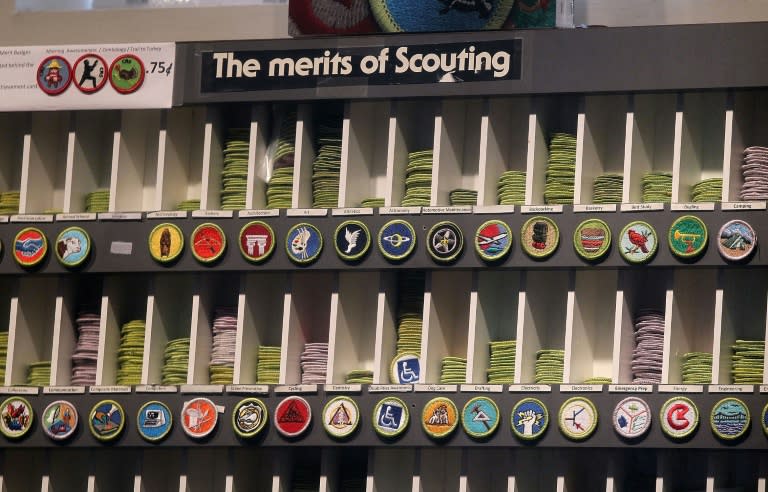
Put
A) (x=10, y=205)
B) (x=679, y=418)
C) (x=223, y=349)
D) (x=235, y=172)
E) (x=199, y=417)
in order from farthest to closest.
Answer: (x=10, y=205), (x=235, y=172), (x=223, y=349), (x=199, y=417), (x=679, y=418)

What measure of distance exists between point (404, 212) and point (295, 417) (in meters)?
2.10

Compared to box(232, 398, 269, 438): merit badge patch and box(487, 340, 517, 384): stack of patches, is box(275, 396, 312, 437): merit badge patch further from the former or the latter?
box(487, 340, 517, 384): stack of patches

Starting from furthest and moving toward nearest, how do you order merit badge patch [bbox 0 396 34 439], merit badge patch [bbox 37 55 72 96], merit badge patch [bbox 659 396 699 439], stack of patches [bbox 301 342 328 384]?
merit badge patch [bbox 37 55 72 96] → merit badge patch [bbox 0 396 34 439] → stack of patches [bbox 301 342 328 384] → merit badge patch [bbox 659 396 699 439]

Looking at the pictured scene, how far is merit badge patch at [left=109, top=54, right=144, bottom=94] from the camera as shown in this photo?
700 inches

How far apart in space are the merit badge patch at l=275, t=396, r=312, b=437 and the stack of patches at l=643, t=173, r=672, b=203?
359cm

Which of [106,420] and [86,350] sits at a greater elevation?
[86,350]

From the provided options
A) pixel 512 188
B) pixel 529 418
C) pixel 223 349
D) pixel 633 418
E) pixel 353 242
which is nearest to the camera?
pixel 633 418

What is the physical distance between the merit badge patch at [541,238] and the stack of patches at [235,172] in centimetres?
285

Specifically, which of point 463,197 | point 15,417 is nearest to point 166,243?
point 15,417

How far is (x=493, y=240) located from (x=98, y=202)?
4015 mm

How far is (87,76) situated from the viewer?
1792 centimetres

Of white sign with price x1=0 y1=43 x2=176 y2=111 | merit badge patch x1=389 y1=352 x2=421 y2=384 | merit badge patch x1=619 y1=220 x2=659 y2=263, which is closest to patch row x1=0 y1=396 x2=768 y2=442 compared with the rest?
merit badge patch x1=389 y1=352 x2=421 y2=384

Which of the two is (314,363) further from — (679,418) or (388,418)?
(679,418)

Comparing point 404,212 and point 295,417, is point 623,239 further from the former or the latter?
point 295,417
